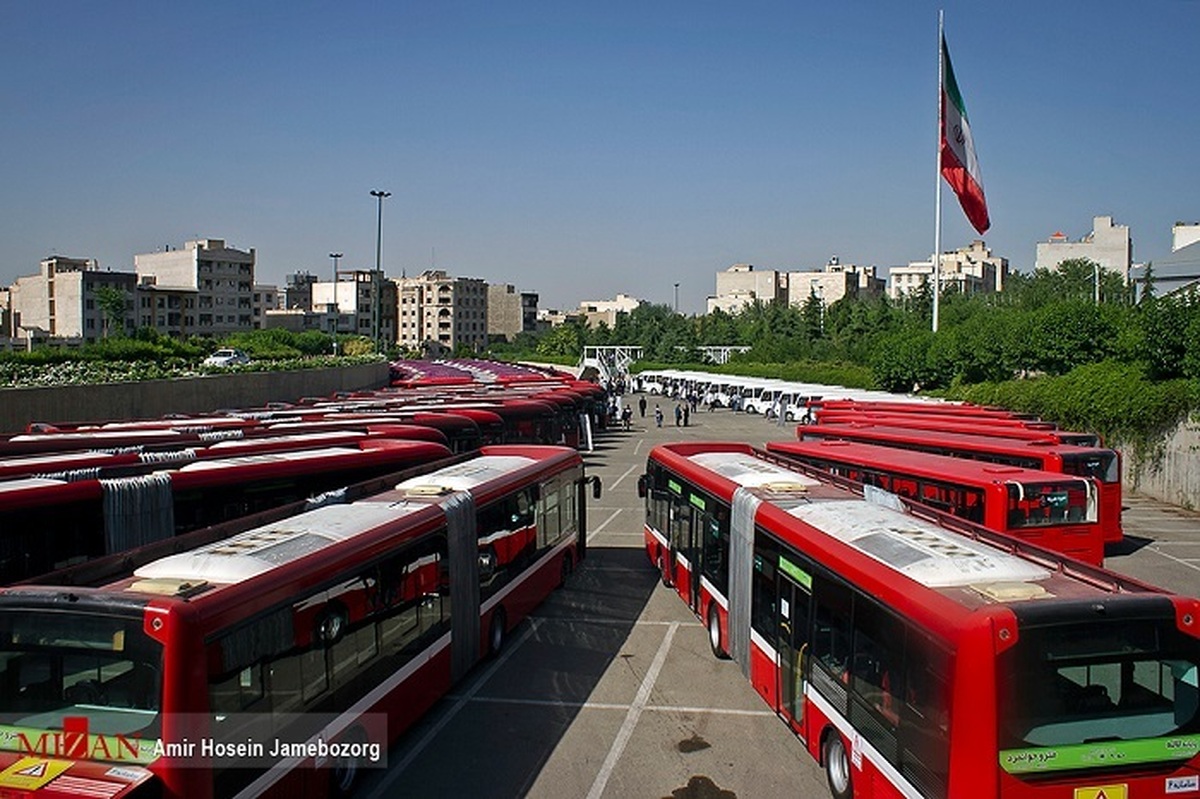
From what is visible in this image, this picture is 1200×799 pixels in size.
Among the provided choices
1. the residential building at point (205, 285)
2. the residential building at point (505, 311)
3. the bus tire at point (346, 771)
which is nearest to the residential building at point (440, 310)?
the residential building at point (505, 311)

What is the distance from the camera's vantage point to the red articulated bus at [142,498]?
31.7 feet

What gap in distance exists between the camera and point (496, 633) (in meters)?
11.7

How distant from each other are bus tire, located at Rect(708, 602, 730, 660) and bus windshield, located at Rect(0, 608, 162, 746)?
7.15 metres

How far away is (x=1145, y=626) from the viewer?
571cm

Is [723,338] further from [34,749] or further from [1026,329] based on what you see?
[34,749]

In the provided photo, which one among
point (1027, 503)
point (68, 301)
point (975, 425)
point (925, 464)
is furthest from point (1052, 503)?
point (68, 301)

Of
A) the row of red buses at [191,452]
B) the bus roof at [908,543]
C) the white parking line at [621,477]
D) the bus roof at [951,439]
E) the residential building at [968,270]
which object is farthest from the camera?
the residential building at [968,270]

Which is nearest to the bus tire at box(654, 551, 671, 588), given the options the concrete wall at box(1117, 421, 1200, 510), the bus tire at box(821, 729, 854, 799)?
the bus tire at box(821, 729, 854, 799)

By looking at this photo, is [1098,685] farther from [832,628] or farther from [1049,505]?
[1049,505]

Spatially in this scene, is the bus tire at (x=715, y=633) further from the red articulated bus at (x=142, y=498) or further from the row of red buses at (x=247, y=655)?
the red articulated bus at (x=142, y=498)

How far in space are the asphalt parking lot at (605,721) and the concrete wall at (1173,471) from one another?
10323 mm

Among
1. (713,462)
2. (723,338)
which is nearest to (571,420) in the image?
(713,462)

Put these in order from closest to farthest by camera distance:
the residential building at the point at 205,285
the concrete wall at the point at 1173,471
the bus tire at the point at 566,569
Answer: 1. the bus tire at the point at 566,569
2. the concrete wall at the point at 1173,471
3. the residential building at the point at 205,285

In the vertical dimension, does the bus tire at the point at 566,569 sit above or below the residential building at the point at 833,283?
below
